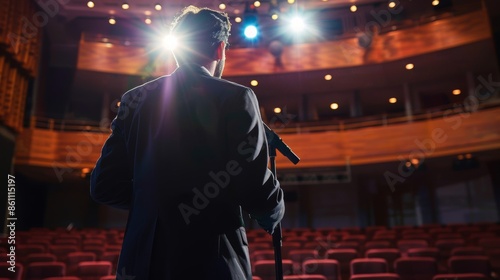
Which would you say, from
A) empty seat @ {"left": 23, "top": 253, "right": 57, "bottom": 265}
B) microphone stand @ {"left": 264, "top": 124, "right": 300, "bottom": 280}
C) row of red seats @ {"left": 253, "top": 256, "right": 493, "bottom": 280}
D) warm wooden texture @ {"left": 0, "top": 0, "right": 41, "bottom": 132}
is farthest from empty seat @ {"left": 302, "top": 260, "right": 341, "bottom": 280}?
warm wooden texture @ {"left": 0, "top": 0, "right": 41, "bottom": 132}

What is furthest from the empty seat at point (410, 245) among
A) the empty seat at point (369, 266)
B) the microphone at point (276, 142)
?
the microphone at point (276, 142)

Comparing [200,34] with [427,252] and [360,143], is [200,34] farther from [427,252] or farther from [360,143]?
[360,143]

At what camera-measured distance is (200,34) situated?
40.3 inches

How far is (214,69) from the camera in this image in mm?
1070

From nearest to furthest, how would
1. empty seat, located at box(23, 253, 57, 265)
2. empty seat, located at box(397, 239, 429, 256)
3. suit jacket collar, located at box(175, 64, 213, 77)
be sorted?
suit jacket collar, located at box(175, 64, 213, 77)
empty seat, located at box(23, 253, 57, 265)
empty seat, located at box(397, 239, 429, 256)

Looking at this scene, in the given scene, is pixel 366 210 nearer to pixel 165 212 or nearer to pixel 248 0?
pixel 248 0

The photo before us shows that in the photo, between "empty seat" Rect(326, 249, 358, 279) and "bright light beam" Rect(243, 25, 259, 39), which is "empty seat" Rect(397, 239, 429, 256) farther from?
"bright light beam" Rect(243, 25, 259, 39)

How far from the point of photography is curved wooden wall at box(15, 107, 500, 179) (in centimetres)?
956

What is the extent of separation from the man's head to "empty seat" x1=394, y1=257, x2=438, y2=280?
11.5 feet

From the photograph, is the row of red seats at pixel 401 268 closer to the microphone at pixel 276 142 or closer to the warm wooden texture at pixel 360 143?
the microphone at pixel 276 142

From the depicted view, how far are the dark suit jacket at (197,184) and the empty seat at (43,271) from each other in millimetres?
3338

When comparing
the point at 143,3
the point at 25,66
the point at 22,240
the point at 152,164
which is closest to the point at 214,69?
the point at 152,164

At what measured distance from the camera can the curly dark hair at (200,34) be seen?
1025 millimetres

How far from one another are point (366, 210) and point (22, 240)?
31.4 feet
